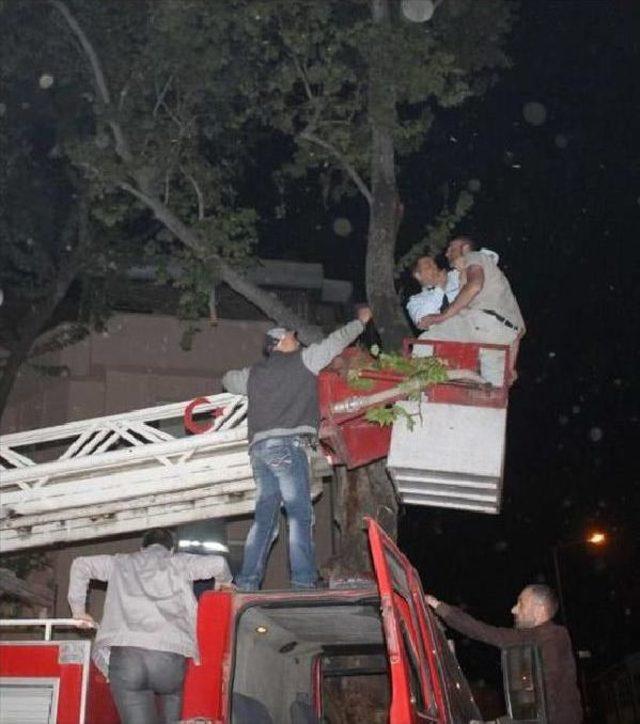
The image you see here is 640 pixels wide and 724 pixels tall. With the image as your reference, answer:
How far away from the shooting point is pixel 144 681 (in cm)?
452

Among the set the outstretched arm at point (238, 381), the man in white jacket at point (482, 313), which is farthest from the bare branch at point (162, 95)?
the man in white jacket at point (482, 313)

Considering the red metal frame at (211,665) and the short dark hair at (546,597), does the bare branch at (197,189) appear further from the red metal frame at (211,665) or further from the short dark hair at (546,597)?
the short dark hair at (546,597)

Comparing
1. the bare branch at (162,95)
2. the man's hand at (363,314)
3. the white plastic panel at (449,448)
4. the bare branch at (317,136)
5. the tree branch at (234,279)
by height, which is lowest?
the white plastic panel at (449,448)

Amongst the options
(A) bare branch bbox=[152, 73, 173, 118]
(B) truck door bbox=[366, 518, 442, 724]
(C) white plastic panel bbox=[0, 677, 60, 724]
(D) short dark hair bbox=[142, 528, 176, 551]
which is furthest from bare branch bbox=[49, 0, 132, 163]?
(B) truck door bbox=[366, 518, 442, 724]

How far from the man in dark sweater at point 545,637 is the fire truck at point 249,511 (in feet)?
0.74

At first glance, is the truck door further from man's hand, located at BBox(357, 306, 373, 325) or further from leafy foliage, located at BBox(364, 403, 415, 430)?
man's hand, located at BBox(357, 306, 373, 325)

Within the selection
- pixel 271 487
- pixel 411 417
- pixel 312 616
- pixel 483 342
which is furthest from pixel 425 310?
pixel 312 616

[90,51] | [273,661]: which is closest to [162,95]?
[90,51]

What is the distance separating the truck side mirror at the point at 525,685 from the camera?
363cm

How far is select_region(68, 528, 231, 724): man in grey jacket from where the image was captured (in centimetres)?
450

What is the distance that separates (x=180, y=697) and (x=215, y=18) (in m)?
8.70

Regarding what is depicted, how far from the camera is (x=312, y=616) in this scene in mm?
4848

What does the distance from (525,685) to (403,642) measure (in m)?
0.53

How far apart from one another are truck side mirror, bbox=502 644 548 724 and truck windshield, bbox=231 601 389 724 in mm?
854
